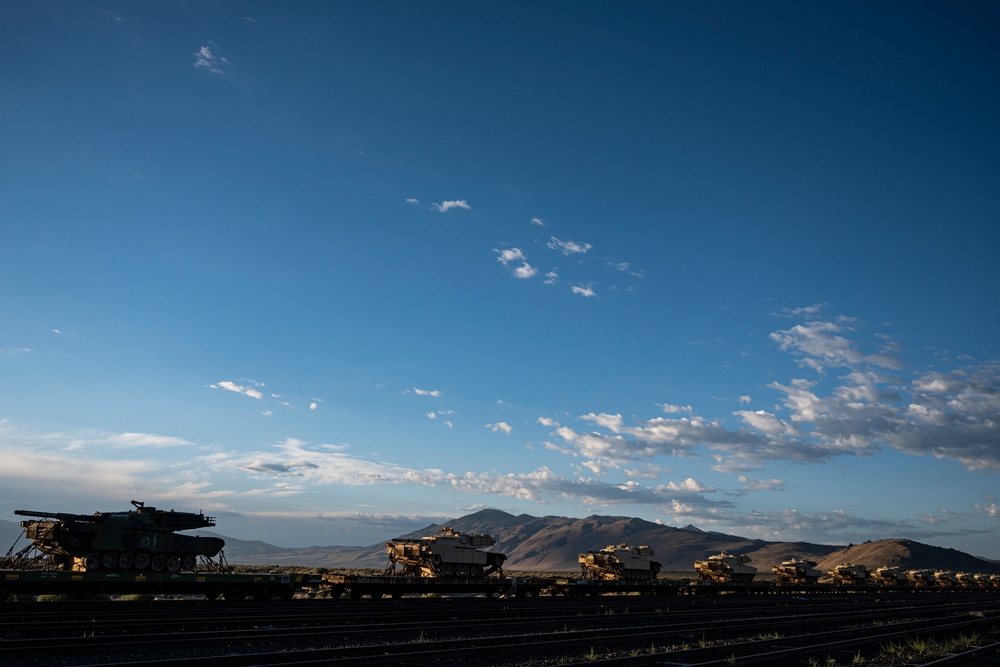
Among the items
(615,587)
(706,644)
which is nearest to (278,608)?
(706,644)

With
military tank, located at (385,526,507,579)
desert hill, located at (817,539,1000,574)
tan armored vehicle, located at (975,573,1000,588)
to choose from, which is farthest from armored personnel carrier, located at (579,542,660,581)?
desert hill, located at (817,539,1000,574)

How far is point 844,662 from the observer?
15641mm

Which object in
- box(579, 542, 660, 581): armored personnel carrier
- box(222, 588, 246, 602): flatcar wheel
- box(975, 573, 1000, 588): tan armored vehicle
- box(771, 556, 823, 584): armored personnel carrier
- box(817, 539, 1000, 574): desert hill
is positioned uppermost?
box(222, 588, 246, 602): flatcar wheel

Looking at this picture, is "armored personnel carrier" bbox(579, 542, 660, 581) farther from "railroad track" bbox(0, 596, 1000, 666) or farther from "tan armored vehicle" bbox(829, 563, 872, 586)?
"tan armored vehicle" bbox(829, 563, 872, 586)

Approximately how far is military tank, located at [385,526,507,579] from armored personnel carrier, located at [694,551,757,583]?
2954 cm

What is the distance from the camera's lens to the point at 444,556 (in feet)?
123

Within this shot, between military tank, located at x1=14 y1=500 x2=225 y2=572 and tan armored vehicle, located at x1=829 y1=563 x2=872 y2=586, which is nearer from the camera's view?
military tank, located at x1=14 y1=500 x2=225 y2=572

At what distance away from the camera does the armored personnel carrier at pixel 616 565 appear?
1906 inches

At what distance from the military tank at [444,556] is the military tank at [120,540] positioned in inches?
428

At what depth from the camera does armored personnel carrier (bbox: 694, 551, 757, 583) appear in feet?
206

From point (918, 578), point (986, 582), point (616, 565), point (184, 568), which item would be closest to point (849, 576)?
point (918, 578)

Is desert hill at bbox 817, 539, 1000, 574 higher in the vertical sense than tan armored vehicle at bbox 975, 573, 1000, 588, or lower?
lower

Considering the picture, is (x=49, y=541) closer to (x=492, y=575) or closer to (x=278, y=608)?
(x=278, y=608)

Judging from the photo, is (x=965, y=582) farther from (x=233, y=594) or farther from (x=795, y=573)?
(x=233, y=594)
